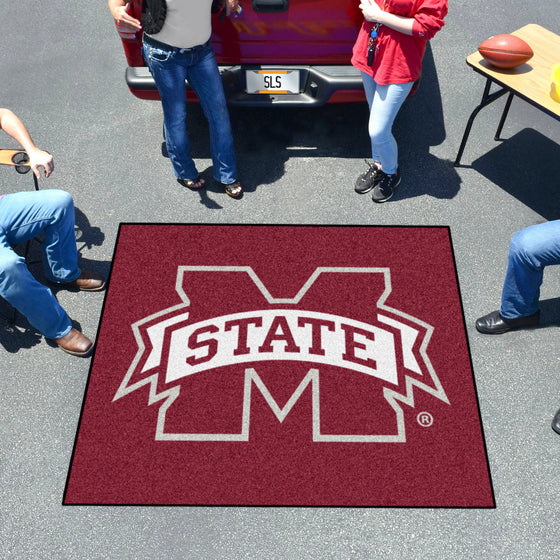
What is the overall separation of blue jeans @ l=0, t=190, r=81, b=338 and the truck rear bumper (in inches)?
37.5

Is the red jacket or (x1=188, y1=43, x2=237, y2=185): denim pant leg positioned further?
(x1=188, y1=43, x2=237, y2=185): denim pant leg

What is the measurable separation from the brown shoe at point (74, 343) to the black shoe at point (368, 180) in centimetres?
199

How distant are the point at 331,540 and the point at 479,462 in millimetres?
828

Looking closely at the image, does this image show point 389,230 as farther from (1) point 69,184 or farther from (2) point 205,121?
(1) point 69,184

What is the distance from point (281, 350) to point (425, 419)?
84cm

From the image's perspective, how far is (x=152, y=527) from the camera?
2.79 m

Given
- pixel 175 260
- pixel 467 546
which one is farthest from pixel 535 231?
pixel 175 260

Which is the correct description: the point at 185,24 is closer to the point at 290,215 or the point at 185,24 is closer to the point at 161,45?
the point at 161,45

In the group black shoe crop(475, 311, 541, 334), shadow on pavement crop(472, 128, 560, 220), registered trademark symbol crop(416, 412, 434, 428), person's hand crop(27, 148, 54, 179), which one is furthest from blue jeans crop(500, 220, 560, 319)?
person's hand crop(27, 148, 54, 179)

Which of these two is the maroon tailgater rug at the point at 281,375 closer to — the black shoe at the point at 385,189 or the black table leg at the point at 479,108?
the black shoe at the point at 385,189

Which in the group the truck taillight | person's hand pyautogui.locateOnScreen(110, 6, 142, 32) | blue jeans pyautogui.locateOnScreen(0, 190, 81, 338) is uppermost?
person's hand pyautogui.locateOnScreen(110, 6, 142, 32)

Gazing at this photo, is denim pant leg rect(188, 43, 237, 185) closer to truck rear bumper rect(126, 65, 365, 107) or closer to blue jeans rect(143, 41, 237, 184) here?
blue jeans rect(143, 41, 237, 184)

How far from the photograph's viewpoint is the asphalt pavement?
9.09 ft

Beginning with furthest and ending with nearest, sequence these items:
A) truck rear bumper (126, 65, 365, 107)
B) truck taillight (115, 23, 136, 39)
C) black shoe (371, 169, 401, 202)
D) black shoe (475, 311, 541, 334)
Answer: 1. black shoe (371, 169, 401, 202)
2. truck rear bumper (126, 65, 365, 107)
3. truck taillight (115, 23, 136, 39)
4. black shoe (475, 311, 541, 334)
